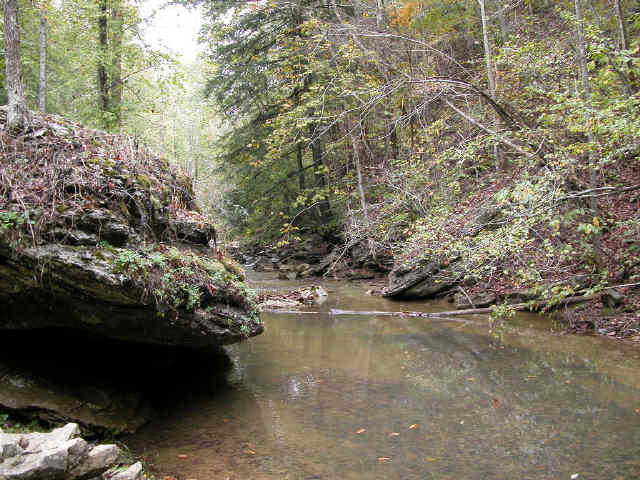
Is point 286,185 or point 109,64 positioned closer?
point 109,64

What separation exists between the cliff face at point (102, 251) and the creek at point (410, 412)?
1.13 metres

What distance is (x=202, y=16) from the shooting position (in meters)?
20.9

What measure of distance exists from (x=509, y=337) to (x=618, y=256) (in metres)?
2.76

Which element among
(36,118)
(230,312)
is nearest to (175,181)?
(36,118)

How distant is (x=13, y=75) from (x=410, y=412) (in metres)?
7.26

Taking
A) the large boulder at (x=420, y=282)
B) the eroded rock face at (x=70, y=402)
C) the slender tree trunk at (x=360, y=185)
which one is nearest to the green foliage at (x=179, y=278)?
the eroded rock face at (x=70, y=402)

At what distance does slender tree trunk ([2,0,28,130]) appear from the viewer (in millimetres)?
6133

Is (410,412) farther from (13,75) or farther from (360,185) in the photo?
(360,185)

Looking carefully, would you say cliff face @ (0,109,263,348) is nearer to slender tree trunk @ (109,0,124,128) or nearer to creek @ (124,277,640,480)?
creek @ (124,277,640,480)

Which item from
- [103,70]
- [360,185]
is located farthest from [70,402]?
[103,70]

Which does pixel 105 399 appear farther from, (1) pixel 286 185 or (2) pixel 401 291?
(1) pixel 286 185

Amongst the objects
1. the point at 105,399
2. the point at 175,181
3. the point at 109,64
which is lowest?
the point at 105,399

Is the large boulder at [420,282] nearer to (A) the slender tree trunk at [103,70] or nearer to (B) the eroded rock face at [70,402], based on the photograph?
(B) the eroded rock face at [70,402]

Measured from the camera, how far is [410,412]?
18.4 feet
